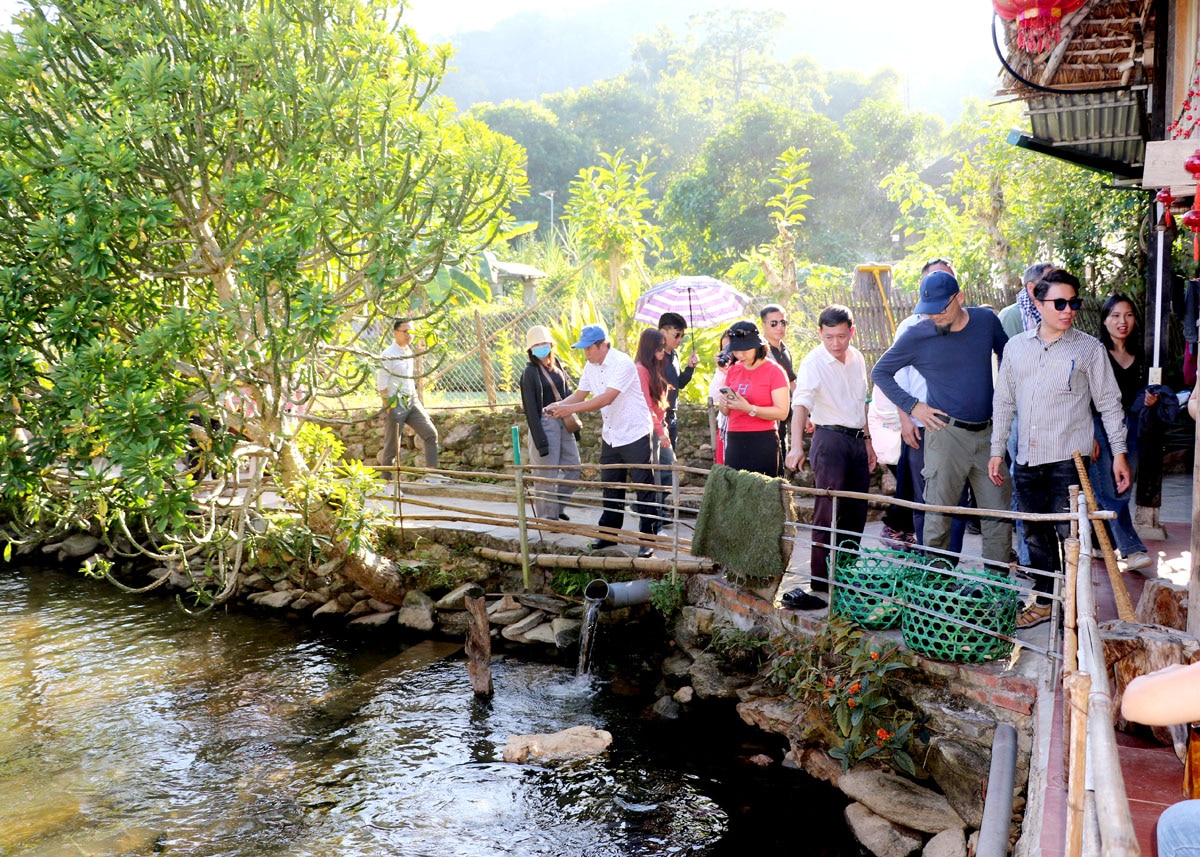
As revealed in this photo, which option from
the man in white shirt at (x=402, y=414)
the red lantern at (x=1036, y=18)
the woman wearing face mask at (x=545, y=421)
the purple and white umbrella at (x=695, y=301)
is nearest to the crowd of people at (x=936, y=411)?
the woman wearing face mask at (x=545, y=421)

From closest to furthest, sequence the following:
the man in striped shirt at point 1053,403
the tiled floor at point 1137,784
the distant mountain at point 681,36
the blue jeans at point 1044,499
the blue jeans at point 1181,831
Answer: the blue jeans at point 1181,831 < the tiled floor at point 1137,784 < the man in striped shirt at point 1053,403 < the blue jeans at point 1044,499 < the distant mountain at point 681,36

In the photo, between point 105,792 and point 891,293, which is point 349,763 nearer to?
point 105,792

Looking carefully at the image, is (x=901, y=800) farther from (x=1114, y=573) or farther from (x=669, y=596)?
(x=669, y=596)

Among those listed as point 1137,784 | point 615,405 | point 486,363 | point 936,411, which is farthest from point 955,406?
point 486,363

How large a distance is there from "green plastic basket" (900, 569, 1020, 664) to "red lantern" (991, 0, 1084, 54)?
284 cm

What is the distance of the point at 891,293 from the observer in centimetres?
1084

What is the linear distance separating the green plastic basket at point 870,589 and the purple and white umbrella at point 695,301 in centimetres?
445

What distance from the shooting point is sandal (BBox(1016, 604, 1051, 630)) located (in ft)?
16.7

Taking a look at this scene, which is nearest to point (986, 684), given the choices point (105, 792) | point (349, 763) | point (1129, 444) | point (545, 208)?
point (1129, 444)

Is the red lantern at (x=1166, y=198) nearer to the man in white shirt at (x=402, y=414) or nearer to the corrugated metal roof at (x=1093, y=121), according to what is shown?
the corrugated metal roof at (x=1093, y=121)

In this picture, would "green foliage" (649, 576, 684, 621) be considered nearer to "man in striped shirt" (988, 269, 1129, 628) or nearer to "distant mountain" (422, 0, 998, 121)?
"man in striped shirt" (988, 269, 1129, 628)

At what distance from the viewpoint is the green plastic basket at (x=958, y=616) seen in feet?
15.1

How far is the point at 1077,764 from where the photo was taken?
69.7 inches

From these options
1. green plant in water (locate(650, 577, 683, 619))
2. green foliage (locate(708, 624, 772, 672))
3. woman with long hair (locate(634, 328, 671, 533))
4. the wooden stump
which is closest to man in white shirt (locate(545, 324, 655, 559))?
woman with long hair (locate(634, 328, 671, 533))
